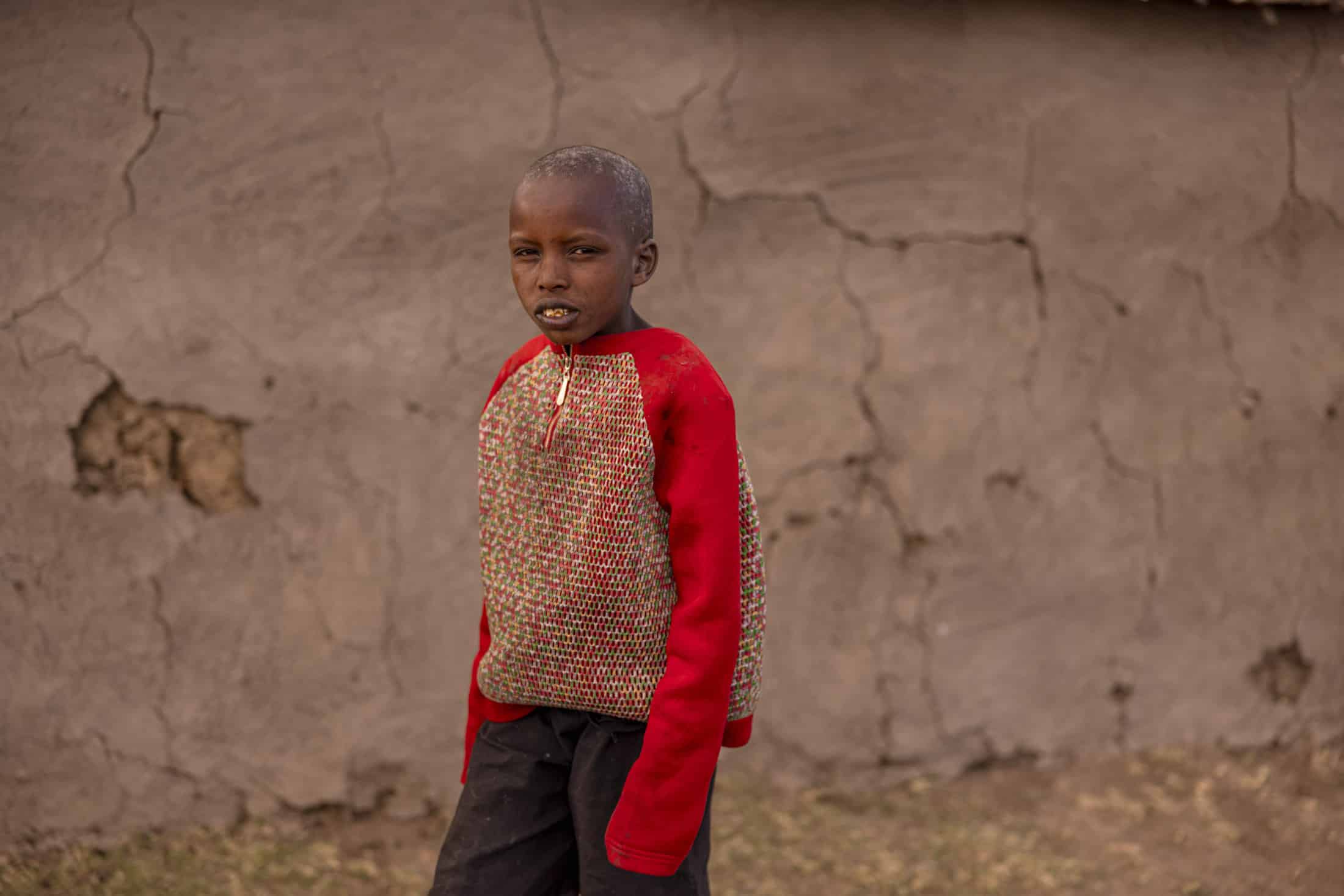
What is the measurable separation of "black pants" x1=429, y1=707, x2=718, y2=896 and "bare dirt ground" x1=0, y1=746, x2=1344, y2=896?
1.01 m

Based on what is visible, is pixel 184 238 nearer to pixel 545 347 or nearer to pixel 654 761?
pixel 545 347

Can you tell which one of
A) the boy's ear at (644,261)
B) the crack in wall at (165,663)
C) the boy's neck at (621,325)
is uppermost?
the boy's ear at (644,261)

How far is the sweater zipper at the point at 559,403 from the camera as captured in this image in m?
1.42

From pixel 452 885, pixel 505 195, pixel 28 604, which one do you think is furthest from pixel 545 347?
pixel 28 604

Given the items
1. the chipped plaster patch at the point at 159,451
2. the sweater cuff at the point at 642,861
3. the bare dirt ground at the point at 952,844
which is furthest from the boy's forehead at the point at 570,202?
the bare dirt ground at the point at 952,844

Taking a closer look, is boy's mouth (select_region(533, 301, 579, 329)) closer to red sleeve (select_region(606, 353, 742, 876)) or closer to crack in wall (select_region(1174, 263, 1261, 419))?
red sleeve (select_region(606, 353, 742, 876))

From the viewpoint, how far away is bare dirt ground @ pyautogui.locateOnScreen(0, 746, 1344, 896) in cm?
240

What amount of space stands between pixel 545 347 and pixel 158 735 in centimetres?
149

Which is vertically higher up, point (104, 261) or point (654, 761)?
point (104, 261)

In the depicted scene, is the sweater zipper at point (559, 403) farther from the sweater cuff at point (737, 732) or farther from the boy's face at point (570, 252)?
the sweater cuff at point (737, 732)

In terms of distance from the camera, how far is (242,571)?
2.47 metres

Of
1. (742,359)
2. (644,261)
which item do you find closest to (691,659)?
(644,261)

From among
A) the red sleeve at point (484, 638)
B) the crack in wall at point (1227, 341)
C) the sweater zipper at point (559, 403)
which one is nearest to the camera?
the sweater zipper at point (559, 403)

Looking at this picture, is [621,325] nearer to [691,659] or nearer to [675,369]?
[675,369]
